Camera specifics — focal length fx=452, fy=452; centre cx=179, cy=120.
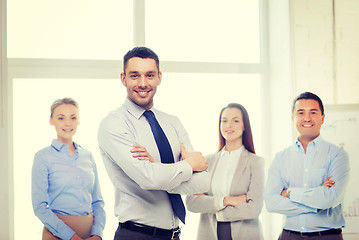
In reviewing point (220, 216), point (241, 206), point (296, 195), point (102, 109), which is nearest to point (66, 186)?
point (102, 109)

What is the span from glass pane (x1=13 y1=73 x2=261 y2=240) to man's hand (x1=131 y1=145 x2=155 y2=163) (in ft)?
4.24

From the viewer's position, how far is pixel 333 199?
3039mm

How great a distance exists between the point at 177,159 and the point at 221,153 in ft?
2.94

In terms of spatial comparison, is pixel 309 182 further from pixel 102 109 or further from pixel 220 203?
pixel 102 109

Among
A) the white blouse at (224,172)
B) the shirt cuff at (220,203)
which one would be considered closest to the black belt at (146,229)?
the shirt cuff at (220,203)

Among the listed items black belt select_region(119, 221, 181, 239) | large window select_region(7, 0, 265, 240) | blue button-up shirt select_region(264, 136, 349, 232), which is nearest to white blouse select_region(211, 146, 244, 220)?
blue button-up shirt select_region(264, 136, 349, 232)

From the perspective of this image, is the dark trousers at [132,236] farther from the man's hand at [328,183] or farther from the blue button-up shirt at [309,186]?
the man's hand at [328,183]

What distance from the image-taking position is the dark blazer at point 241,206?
123 inches

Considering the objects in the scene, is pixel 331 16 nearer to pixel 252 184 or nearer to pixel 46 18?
pixel 252 184

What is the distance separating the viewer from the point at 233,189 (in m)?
3.24

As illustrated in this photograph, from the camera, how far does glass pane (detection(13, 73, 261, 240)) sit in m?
3.35

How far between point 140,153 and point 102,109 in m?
1.41

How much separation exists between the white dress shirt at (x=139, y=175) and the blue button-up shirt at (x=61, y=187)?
2.72 feet

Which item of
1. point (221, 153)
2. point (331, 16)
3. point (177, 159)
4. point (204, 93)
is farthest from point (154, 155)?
point (331, 16)
